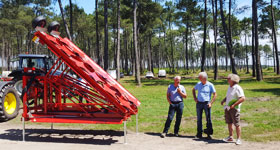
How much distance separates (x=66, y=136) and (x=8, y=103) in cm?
279

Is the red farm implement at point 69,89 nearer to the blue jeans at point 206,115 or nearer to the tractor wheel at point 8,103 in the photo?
the tractor wheel at point 8,103

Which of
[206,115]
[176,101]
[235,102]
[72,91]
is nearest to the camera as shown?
[235,102]

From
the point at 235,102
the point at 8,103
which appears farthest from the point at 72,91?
the point at 235,102

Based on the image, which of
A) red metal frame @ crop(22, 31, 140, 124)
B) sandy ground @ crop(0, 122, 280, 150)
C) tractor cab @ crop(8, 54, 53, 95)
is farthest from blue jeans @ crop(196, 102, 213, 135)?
tractor cab @ crop(8, 54, 53, 95)

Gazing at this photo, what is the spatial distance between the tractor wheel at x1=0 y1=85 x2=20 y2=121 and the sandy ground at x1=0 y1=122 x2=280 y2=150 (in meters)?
0.50

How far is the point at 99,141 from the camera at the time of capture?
6.75 metres

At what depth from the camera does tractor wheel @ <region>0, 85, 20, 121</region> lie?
7918 mm

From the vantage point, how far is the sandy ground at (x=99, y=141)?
239 inches

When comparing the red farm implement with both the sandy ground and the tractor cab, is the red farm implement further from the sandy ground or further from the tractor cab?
the tractor cab

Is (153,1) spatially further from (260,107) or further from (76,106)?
(76,106)

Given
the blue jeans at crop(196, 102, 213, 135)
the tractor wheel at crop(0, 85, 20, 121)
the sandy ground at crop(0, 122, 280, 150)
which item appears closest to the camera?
the sandy ground at crop(0, 122, 280, 150)

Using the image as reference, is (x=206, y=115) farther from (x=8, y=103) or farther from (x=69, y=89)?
(x=8, y=103)

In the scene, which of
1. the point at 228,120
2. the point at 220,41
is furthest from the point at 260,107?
the point at 220,41

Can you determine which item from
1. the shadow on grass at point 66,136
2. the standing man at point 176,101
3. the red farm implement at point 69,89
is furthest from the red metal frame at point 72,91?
the standing man at point 176,101
